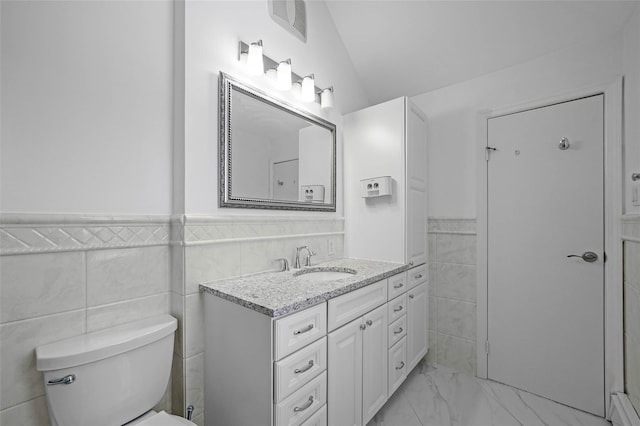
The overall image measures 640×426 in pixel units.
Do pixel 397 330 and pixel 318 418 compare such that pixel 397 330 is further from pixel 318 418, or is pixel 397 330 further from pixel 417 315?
pixel 318 418

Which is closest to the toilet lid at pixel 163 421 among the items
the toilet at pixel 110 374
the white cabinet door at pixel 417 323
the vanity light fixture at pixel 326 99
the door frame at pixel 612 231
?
the toilet at pixel 110 374

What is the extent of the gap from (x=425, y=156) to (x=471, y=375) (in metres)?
1.86

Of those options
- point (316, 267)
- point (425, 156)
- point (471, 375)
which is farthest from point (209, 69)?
point (471, 375)

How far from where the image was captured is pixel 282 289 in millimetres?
1265

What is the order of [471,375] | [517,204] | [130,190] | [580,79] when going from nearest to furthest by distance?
[130,190], [580,79], [517,204], [471,375]

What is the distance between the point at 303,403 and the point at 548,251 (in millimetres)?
1943

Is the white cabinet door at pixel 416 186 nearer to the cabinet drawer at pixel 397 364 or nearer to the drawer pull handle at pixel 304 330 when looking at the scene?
the cabinet drawer at pixel 397 364

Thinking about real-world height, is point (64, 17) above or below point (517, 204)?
above

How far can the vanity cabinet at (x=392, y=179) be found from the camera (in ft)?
6.47

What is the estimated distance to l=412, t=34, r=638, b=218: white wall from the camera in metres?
1.78

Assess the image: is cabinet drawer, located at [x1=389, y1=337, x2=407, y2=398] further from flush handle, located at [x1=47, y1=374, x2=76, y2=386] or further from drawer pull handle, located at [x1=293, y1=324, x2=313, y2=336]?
flush handle, located at [x1=47, y1=374, x2=76, y2=386]

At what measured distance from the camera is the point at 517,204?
79.7 inches

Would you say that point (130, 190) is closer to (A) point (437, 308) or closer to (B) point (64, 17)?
(B) point (64, 17)

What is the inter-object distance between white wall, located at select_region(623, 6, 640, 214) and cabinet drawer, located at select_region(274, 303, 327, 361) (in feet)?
6.07
